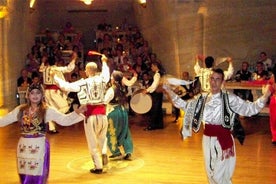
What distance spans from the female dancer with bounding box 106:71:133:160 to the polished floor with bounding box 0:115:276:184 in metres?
0.21

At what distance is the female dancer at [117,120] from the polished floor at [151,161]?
0.69 ft

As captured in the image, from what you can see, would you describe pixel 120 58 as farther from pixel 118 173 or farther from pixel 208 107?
pixel 208 107

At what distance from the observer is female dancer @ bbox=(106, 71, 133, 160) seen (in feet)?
24.1

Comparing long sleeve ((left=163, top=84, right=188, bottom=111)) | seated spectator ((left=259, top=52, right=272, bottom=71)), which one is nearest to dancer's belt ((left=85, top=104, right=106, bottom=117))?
long sleeve ((left=163, top=84, right=188, bottom=111))

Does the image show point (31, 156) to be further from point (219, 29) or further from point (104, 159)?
point (219, 29)

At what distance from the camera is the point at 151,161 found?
24.7 ft

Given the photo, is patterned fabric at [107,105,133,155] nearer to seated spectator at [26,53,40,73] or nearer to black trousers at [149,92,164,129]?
black trousers at [149,92,164,129]

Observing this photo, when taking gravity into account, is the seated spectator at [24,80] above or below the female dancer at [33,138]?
above

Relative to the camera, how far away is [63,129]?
1024 cm

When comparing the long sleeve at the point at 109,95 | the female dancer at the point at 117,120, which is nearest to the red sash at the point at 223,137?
the long sleeve at the point at 109,95

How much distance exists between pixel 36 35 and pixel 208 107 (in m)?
11.1

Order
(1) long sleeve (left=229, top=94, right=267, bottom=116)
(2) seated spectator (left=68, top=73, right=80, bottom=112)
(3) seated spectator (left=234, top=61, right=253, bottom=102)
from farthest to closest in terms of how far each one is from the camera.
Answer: (2) seated spectator (left=68, top=73, right=80, bottom=112) → (3) seated spectator (left=234, top=61, right=253, bottom=102) → (1) long sleeve (left=229, top=94, right=267, bottom=116)

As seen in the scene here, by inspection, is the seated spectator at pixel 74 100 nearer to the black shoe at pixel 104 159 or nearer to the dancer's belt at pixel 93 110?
the black shoe at pixel 104 159

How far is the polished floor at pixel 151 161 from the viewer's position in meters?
6.62
